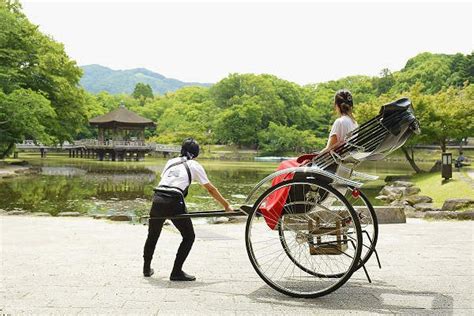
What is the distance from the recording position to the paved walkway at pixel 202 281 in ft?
12.3

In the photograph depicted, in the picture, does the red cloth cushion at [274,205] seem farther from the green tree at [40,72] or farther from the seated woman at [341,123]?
the green tree at [40,72]

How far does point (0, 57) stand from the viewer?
32719 mm

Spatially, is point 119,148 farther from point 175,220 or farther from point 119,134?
point 175,220

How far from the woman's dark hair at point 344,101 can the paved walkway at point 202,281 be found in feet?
5.48

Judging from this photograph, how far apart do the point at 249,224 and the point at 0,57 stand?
3384 cm

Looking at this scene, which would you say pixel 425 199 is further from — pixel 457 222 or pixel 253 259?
pixel 253 259

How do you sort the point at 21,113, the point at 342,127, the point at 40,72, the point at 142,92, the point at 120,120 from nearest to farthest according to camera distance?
the point at 342,127 → the point at 21,113 → the point at 40,72 → the point at 120,120 → the point at 142,92

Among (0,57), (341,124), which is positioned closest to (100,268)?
(341,124)

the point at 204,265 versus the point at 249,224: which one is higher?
the point at 249,224

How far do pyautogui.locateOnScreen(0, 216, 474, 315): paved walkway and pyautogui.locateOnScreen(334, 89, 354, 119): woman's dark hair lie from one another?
1.67 meters

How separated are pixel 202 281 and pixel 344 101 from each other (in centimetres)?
221

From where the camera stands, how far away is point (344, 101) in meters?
4.47

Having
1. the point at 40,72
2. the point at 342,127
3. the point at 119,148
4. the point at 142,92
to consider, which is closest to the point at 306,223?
the point at 342,127

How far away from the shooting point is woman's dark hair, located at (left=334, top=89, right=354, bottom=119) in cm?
447
